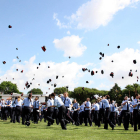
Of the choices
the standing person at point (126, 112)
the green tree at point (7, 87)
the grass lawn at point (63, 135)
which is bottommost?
the grass lawn at point (63, 135)

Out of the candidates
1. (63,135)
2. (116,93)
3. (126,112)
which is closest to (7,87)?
(116,93)

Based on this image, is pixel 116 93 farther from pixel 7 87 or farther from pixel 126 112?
pixel 126 112

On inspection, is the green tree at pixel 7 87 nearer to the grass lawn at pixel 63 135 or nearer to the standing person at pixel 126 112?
the standing person at pixel 126 112

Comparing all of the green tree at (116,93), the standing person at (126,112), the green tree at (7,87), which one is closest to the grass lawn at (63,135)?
the standing person at (126,112)

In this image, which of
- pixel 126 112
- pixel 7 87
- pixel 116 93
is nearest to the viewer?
pixel 126 112

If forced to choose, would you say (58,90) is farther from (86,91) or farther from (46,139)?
(46,139)

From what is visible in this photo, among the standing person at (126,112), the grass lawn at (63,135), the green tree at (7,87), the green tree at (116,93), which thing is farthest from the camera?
the green tree at (7,87)

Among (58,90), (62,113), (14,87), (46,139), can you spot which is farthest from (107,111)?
(14,87)

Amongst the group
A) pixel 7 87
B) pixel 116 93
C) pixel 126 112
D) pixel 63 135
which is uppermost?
pixel 7 87

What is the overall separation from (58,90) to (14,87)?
27.7m

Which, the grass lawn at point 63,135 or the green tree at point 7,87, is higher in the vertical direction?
the green tree at point 7,87

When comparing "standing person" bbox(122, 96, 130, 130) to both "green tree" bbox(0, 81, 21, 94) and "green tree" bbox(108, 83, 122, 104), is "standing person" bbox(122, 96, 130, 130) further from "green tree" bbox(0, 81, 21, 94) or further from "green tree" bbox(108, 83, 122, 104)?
"green tree" bbox(0, 81, 21, 94)

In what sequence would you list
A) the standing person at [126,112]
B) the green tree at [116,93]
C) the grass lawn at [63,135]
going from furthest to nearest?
the green tree at [116,93]
the standing person at [126,112]
the grass lawn at [63,135]

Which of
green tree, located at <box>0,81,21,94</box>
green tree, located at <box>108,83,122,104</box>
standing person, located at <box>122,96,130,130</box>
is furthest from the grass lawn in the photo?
green tree, located at <box>0,81,21,94</box>
